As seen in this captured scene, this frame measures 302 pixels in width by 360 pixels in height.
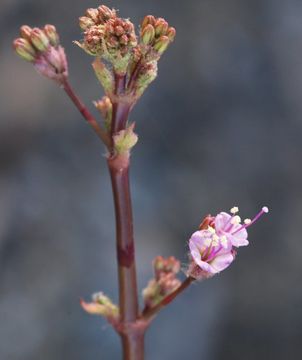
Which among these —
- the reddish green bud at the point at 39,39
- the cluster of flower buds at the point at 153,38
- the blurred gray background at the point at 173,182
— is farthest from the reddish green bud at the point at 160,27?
the blurred gray background at the point at 173,182

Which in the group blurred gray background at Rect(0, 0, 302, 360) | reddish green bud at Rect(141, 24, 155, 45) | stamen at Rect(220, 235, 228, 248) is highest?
reddish green bud at Rect(141, 24, 155, 45)

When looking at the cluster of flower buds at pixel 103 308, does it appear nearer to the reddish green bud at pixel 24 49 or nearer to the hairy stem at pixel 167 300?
the hairy stem at pixel 167 300

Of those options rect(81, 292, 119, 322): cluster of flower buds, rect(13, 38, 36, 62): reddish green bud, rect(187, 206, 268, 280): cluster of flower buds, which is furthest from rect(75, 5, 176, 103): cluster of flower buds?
rect(81, 292, 119, 322): cluster of flower buds

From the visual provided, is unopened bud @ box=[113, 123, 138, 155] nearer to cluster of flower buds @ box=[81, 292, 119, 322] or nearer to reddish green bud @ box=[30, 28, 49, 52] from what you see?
reddish green bud @ box=[30, 28, 49, 52]

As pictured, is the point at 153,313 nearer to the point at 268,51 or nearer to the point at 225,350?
the point at 225,350

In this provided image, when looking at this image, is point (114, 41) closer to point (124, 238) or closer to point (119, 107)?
point (119, 107)
